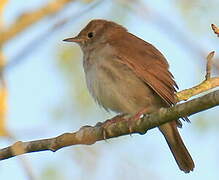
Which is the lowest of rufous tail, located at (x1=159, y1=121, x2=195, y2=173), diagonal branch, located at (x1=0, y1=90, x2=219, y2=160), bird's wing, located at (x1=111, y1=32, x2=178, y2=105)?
rufous tail, located at (x1=159, y1=121, x2=195, y2=173)

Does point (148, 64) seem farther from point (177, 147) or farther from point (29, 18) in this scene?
point (29, 18)

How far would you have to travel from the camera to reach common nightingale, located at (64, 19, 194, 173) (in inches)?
249

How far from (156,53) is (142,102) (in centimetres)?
77

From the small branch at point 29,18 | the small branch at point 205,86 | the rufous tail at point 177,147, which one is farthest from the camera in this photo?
the rufous tail at point 177,147

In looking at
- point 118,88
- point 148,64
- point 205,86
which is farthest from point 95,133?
point 148,64

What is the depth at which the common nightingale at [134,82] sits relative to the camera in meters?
6.33

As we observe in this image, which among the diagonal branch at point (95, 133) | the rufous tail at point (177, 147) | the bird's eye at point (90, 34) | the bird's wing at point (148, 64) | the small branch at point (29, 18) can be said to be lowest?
the rufous tail at point (177, 147)

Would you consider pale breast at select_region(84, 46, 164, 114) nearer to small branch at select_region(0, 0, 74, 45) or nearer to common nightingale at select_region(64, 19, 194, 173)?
common nightingale at select_region(64, 19, 194, 173)

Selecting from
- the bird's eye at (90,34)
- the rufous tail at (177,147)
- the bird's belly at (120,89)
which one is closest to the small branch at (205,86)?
the bird's belly at (120,89)

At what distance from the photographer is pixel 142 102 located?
6410 millimetres

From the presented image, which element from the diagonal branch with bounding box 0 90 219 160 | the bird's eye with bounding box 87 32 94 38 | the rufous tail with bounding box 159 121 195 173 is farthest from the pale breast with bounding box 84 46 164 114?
the bird's eye with bounding box 87 32 94 38

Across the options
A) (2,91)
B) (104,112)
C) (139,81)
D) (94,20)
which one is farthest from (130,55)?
(2,91)

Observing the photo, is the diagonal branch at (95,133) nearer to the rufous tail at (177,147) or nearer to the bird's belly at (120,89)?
the bird's belly at (120,89)

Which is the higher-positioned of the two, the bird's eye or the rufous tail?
the bird's eye
